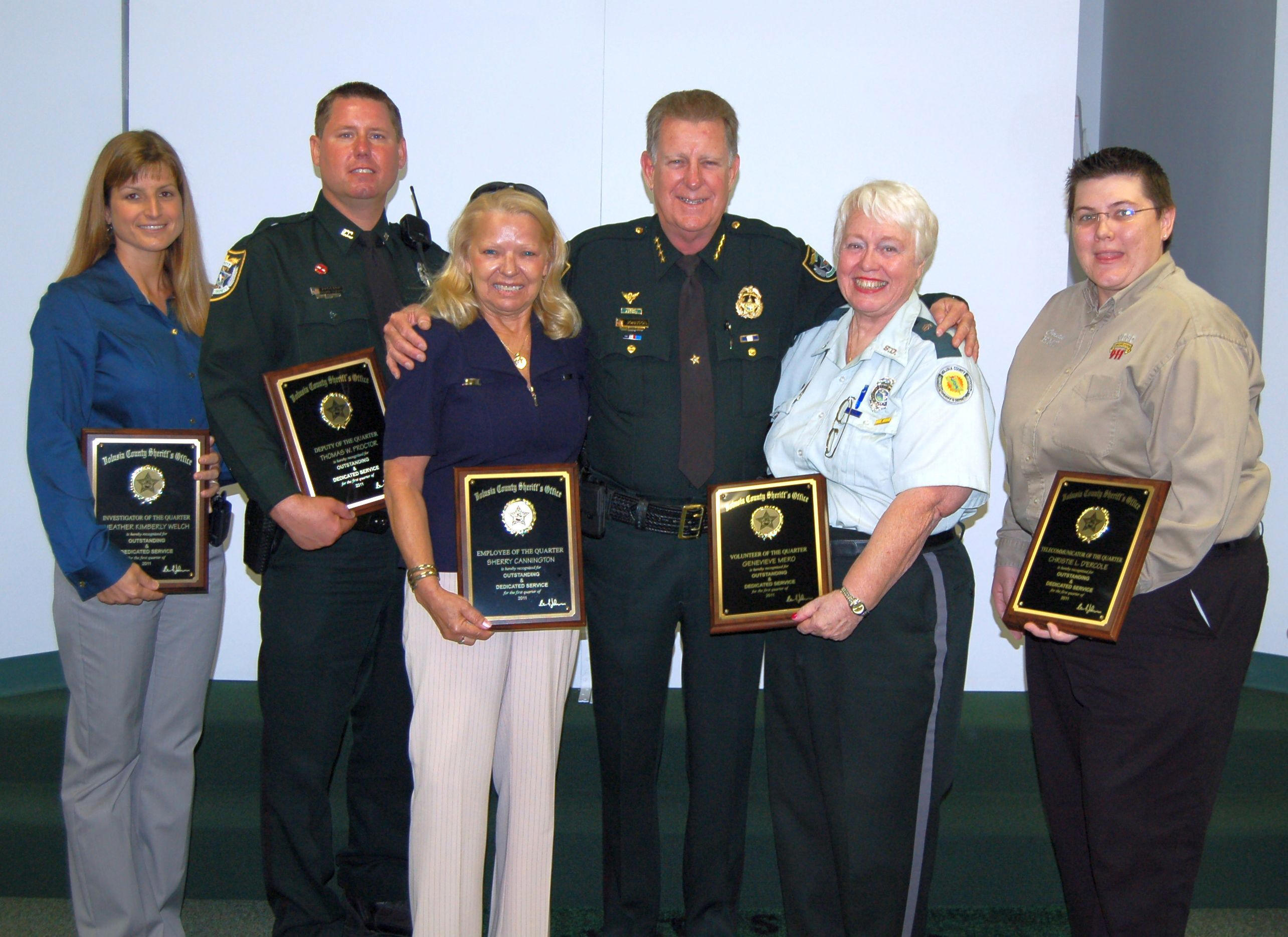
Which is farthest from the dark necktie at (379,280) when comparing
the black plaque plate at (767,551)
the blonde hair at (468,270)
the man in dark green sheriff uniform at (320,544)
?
the black plaque plate at (767,551)

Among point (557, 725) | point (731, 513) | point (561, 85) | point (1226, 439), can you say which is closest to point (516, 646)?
point (557, 725)

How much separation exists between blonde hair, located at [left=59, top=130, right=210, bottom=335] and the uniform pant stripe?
1.87 meters

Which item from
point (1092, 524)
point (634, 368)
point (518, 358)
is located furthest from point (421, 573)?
point (1092, 524)

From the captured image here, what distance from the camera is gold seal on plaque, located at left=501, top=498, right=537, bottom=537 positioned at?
2084 millimetres

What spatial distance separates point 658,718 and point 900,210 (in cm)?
131

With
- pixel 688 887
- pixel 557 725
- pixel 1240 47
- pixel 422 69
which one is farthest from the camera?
pixel 1240 47

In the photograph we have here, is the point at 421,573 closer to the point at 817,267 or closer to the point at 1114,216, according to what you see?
the point at 817,267

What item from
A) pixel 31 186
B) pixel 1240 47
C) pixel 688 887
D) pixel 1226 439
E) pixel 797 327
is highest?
pixel 1240 47

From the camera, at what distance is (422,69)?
339cm

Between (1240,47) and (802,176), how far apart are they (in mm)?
2355

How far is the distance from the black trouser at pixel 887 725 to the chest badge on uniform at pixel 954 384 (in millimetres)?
351

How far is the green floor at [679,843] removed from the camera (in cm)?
288

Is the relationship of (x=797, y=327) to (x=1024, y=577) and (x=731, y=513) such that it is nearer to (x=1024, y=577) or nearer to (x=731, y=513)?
(x=731, y=513)

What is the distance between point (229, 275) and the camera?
8.05 feet
